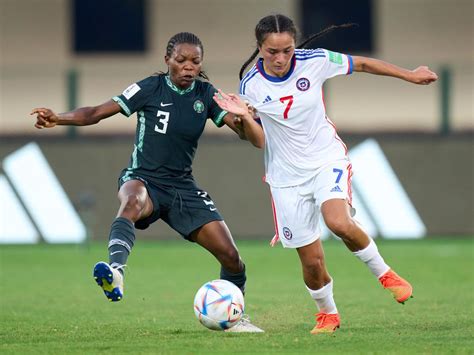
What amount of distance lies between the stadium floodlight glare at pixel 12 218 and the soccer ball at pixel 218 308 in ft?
33.6

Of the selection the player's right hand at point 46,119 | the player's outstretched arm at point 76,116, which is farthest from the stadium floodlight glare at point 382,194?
the player's right hand at point 46,119

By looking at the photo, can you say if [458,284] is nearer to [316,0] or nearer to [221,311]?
[221,311]

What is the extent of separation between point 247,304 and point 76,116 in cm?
296

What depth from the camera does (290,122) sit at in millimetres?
9352

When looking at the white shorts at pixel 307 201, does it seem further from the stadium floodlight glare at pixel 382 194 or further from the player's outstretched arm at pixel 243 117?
the stadium floodlight glare at pixel 382 194

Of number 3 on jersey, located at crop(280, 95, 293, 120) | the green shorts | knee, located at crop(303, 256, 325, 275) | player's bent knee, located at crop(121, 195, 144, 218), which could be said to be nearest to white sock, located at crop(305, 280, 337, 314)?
knee, located at crop(303, 256, 325, 275)

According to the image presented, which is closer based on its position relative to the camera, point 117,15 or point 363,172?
point 363,172

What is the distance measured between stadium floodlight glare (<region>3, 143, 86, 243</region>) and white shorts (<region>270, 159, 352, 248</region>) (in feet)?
32.3

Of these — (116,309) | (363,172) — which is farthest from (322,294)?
(363,172)

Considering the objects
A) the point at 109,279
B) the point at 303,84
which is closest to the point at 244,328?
the point at 109,279

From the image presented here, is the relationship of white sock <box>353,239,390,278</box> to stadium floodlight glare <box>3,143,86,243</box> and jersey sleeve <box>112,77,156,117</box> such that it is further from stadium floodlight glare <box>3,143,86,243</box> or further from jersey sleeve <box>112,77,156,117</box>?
stadium floodlight glare <box>3,143,86,243</box>

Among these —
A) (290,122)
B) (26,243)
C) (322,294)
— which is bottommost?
(26,243)

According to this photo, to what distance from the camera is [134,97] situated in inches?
380

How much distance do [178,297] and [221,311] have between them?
3446mm
